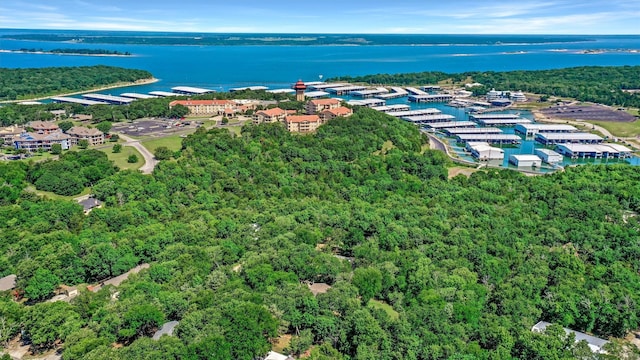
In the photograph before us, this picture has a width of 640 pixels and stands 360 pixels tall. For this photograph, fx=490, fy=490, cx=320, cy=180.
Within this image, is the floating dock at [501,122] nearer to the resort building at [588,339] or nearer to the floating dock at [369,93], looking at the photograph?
the floating dock at [369,93]

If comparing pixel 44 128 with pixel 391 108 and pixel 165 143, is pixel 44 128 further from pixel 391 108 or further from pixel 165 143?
pixel 391 108

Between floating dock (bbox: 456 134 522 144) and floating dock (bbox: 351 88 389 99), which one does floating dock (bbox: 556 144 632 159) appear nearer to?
floating dock (bbox: 456 134 522 144)

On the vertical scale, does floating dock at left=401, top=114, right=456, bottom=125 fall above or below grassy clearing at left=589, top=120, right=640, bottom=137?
above

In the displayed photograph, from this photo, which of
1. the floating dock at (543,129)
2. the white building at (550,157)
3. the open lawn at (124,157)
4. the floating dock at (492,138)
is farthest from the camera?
the floating dock at (543,129)

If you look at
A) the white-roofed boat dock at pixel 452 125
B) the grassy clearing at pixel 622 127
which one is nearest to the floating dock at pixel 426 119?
the white-roofed boat dock at pixel 452 125

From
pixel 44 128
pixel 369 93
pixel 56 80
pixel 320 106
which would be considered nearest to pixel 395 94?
pixel 369 93

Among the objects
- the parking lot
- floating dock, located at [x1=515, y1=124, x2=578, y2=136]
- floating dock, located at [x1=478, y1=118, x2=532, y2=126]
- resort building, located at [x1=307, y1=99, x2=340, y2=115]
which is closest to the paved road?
resort building, located at [x1=307, y1=99, x2=340, y2=115]
